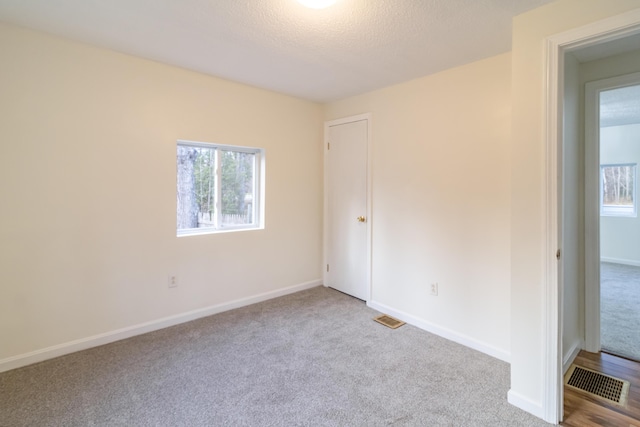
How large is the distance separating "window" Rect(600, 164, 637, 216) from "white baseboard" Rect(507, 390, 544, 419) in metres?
5.65

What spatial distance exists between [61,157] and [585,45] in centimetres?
351

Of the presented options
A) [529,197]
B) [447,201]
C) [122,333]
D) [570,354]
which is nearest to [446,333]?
[570,354]

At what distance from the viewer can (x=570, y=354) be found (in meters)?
2.36

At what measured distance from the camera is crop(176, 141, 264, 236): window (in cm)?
307

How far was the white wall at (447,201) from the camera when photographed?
240 cm

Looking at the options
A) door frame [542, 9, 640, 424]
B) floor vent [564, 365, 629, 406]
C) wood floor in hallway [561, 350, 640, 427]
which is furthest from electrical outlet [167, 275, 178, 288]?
floor vent [564, 365, 629, 406]

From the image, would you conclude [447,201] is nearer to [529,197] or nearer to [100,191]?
[529,197]

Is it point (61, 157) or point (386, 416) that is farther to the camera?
point (61, 157)

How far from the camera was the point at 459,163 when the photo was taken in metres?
2.62

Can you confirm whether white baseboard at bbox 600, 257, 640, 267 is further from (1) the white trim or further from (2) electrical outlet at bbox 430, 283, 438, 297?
(1) the white trim

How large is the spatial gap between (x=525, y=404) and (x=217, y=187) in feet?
10.2

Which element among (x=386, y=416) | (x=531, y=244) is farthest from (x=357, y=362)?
(x=531, y=244)

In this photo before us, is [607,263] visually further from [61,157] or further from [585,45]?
[61,157]

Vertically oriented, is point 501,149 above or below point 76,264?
above
